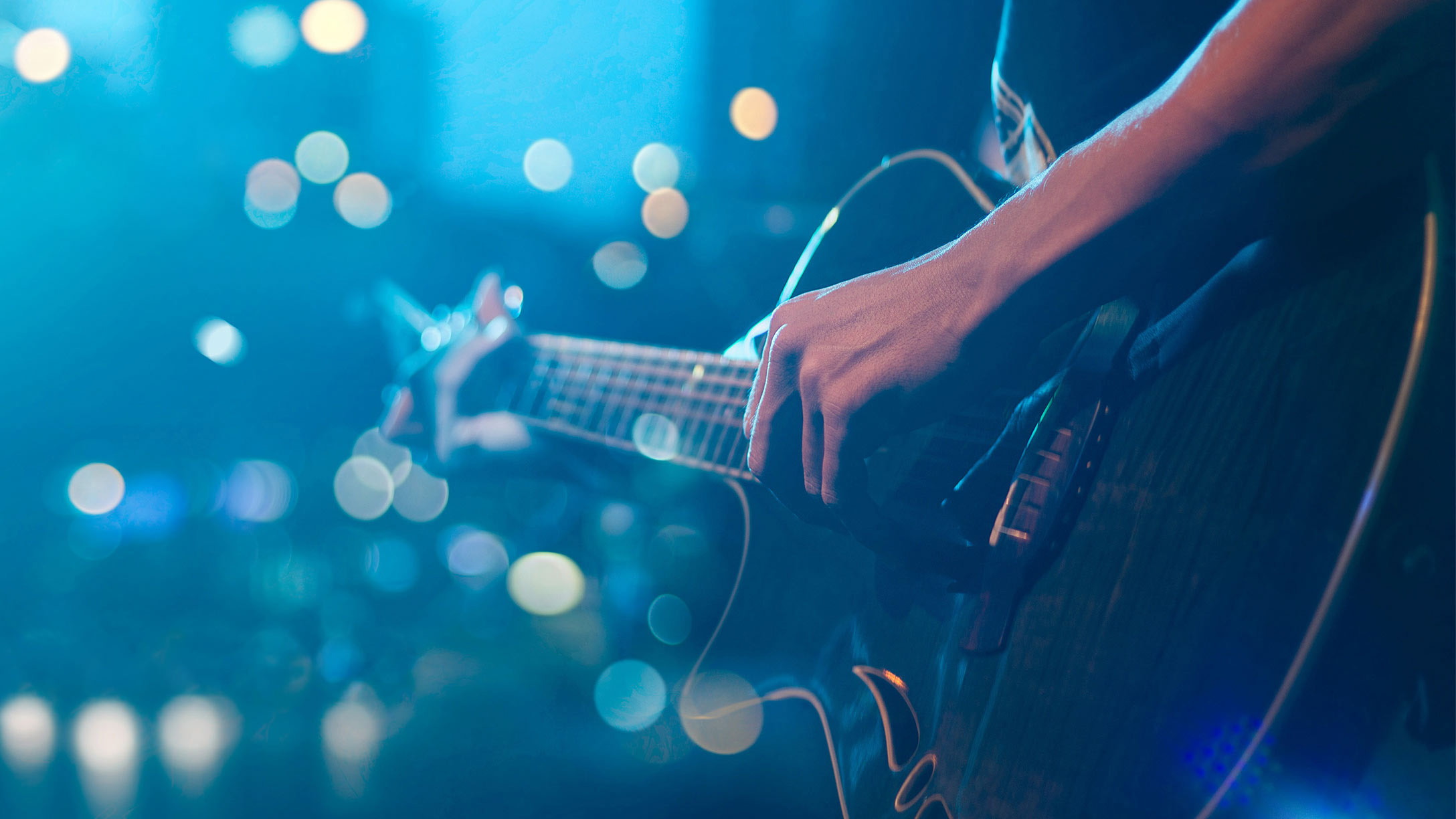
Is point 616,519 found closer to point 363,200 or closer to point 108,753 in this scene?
point 108,753

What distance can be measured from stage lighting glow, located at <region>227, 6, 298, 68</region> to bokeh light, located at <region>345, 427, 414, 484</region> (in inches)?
32.5

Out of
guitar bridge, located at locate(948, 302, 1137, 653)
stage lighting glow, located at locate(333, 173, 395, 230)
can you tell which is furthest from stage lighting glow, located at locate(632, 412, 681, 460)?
stage lighting glow, located at locate(333, 173, 395, 230)

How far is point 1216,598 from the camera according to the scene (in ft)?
1.11

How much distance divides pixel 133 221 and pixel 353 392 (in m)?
0.59

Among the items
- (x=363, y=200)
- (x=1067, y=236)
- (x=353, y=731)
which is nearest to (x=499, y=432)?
(x=353, y=731)

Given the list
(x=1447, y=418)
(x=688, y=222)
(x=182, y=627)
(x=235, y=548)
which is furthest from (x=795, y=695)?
(x=235, y=548)

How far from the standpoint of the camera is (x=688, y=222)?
4.63ft

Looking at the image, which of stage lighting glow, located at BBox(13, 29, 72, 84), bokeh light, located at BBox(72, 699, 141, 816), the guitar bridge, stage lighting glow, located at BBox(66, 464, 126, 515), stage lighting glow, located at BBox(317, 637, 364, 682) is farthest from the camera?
stage lighting glow, located at BBox(66, 464, 126, 515)

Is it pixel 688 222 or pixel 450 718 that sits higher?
pixel 688 222

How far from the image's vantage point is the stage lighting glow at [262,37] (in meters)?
1.34

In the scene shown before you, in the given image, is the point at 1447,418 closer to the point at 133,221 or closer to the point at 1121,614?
the point at 1121,614

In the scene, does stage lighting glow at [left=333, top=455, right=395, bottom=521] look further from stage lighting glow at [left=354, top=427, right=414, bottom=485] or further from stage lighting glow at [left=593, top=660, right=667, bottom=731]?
stage lighting glow at [left=593, top=660, right=667, bottom=731]

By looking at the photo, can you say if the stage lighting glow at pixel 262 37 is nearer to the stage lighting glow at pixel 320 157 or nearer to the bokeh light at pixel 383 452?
the stage lighting glow at pixel 320 157

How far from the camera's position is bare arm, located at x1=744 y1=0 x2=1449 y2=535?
30 centimetres
